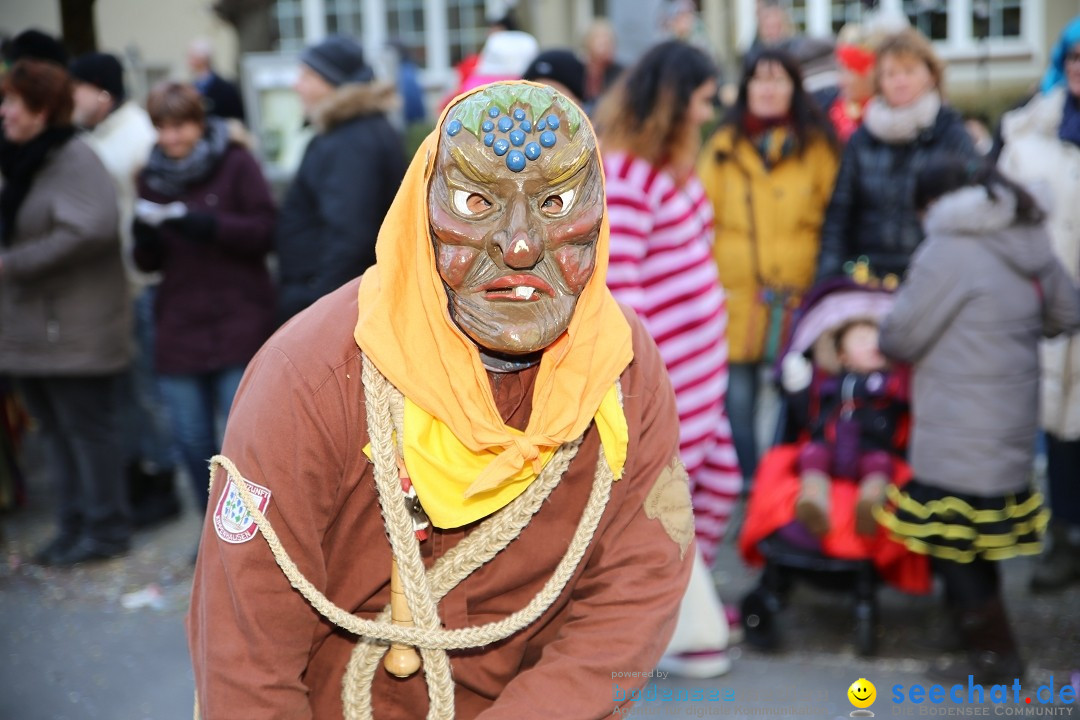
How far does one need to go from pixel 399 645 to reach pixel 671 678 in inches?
84.4

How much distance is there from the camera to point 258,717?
1.87 m

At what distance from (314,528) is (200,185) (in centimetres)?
335

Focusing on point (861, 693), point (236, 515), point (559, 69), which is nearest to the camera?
point (236, 515)

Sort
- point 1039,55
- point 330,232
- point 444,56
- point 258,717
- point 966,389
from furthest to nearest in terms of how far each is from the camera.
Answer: point 444,56
point 1039,55
point 330,232
point 966,389
point 258,717

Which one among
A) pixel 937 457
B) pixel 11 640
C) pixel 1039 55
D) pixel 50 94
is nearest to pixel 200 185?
pixel 50 94

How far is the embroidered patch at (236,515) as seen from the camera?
188 cm

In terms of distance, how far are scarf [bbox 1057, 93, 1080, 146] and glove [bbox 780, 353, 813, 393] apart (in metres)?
1.43

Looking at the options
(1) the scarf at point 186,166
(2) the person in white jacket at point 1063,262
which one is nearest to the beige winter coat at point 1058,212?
(2) the person in white jacket at point 1063,262

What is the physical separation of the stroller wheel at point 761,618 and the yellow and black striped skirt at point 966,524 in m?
0.50

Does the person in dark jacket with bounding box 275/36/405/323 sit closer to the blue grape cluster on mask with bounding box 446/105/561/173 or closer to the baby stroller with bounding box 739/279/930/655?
the baby stroller with bounding box 739/279/930/655

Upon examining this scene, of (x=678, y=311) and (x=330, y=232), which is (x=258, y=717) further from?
(x=330, y=232)

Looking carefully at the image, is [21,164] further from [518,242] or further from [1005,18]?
[1005,18]

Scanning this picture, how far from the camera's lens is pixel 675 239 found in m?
3.98

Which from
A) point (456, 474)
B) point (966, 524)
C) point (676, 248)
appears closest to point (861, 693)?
point (966, 524)
